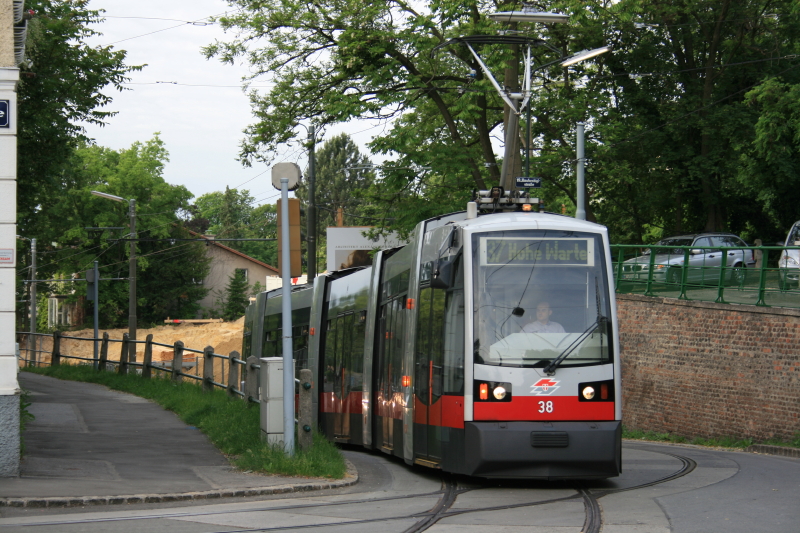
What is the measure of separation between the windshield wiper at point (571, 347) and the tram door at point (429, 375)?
1250mm

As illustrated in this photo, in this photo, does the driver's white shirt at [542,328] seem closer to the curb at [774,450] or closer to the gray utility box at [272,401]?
the gray utility box at [272,401]

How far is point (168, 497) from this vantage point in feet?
29.7

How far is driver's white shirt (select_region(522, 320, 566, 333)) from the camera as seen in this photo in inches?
409

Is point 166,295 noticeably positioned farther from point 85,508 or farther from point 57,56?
point 85,508

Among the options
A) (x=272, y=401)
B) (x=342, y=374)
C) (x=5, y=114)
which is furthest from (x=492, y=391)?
(x=342, y=374)

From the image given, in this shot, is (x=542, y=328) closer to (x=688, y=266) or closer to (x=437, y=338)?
(x=437, y=338)

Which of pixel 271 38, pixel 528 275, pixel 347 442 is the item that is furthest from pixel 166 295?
pixel 528 275

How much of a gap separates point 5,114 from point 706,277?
15601mm

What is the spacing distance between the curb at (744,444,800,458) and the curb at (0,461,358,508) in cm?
1006

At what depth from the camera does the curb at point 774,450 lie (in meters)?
17.3

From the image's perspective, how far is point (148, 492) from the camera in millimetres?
9172

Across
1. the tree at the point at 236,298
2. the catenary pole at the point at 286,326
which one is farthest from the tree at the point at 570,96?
the tree at the point at 236,298

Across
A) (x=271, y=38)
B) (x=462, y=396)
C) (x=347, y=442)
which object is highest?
(x=271, y=38)

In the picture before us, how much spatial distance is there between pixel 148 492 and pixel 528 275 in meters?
4.52
